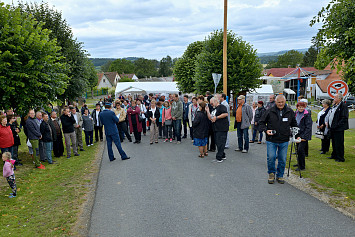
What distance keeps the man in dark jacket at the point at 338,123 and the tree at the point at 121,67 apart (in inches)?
4954

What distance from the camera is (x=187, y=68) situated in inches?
1403

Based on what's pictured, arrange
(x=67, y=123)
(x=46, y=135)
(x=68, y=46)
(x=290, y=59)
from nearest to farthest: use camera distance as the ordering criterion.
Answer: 1. (x=46, y=135)
2. (x=67, y=123)
3. (x=68, y=46)
4. (x=290, y=59)

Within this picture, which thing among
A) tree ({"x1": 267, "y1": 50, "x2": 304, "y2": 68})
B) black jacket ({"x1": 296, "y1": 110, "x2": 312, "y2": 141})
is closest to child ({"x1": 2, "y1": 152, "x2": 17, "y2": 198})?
black jacket ({"x1": 296, "y1": 110, "x2": 312, "y2": 141})

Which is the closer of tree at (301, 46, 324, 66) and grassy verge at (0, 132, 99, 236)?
grassy verge at (0, 132, 99, 236)

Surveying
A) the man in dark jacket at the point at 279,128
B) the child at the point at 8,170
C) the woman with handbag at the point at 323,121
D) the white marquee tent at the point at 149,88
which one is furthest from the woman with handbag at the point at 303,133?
the white marquee tent at the point at 149,88

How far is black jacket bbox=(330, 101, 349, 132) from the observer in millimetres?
8547

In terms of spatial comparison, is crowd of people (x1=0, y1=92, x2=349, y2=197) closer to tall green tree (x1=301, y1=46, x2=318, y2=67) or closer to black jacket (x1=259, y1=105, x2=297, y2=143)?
black jacket (x1=259, y1=105, x2=297, y2=143)

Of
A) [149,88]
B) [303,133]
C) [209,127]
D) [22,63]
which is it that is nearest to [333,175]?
[303,133]

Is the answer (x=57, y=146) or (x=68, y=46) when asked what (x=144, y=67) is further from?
(x=57, y=146)

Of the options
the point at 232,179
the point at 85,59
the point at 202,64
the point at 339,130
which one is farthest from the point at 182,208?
the point at 202,64

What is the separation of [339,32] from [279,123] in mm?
4122

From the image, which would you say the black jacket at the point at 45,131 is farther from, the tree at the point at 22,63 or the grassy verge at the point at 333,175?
the grassy verge at the point at 333,175

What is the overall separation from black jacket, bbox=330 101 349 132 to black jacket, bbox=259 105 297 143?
2871 millimetres

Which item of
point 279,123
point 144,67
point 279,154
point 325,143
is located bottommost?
point 325,143
